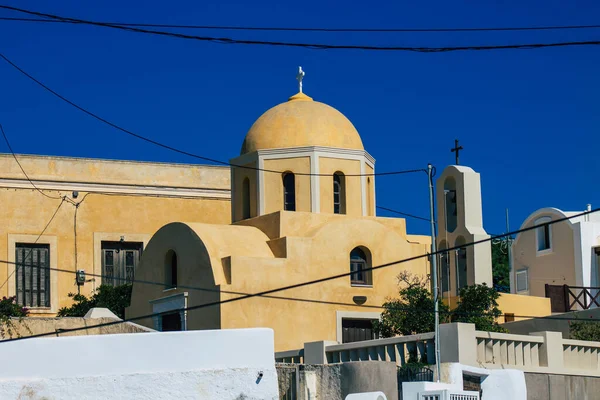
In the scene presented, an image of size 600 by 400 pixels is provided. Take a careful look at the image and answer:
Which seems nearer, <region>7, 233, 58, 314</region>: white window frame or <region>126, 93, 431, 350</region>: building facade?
<region>126, 93, 431, 350</region>: building facade

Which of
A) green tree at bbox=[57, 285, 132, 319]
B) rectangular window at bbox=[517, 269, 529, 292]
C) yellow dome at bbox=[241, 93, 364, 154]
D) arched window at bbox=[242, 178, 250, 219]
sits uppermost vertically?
yellow dome at bbox=[241, 93, 364, 154]

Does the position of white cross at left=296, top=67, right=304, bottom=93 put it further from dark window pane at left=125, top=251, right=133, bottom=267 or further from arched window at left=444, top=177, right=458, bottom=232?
dark window pane at left=125, top=251, right=133, bottom=267

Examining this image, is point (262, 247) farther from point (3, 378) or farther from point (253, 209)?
point (3, 378)

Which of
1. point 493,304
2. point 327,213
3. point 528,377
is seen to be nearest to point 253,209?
point 327,213

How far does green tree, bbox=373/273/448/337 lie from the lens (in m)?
25.5

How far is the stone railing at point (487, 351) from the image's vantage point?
20828 mm

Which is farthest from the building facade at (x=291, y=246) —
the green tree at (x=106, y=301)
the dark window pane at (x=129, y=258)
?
the dark window pane at (x=129, y=258)

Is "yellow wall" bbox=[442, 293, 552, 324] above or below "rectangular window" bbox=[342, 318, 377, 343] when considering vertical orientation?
above

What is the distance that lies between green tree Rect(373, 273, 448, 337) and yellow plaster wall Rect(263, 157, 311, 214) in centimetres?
425

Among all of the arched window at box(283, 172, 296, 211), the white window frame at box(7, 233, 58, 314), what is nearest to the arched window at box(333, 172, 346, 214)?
the arched window at box(283, 172, 296, 211)

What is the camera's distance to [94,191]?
1476 inches

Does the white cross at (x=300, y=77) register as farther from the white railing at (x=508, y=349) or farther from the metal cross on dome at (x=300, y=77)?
the white railing at (x=508, y=349)

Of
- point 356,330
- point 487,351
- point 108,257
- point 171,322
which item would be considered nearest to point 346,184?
point 356,330

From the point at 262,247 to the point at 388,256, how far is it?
3.22 metres
